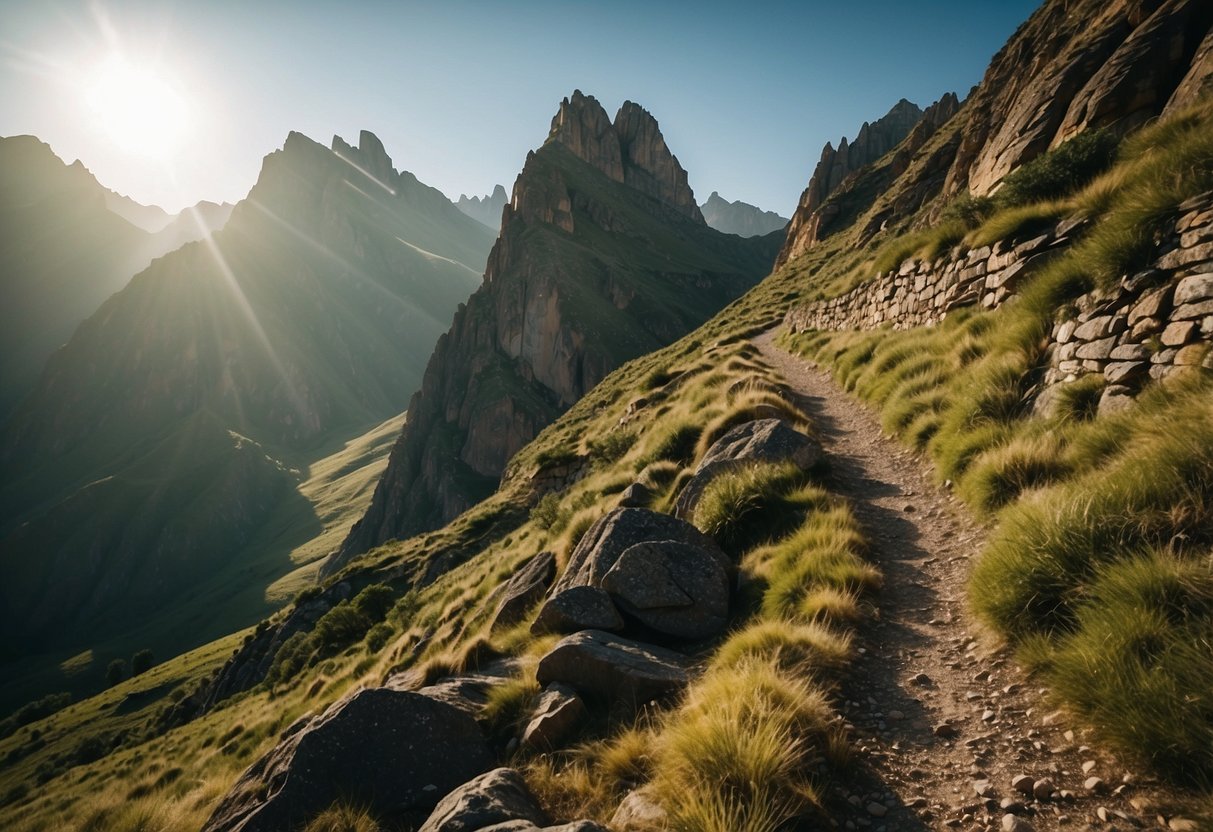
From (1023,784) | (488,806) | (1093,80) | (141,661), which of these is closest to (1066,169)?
(1093,80)

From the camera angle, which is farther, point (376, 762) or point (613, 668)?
point (613, 668)

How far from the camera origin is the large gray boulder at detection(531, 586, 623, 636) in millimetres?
6078

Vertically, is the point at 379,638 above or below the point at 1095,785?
below

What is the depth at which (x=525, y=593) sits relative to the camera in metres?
9.09

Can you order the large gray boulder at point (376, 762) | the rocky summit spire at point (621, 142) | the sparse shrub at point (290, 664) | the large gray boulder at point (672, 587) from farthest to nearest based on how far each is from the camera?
the rocky summit spire at point (621, 142), the sparse shrub at point (290, 664), the large gray boulder at point (672, 587), the large gray boulder at point (376, 762)

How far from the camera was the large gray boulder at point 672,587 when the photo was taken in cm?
588

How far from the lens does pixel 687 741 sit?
339 cm

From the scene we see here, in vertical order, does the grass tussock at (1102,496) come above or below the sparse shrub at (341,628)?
above

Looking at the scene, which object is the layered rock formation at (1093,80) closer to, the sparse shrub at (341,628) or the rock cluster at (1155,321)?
the rock cluster at (1155,321)

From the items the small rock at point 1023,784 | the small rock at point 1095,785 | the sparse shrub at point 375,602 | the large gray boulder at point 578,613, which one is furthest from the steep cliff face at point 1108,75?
the sparse shrub at point 375,602

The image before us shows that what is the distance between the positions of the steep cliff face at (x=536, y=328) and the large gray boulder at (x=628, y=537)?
94.8 meters

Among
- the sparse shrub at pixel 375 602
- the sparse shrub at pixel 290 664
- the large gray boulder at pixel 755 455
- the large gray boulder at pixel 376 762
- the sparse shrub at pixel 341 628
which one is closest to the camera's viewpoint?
the large gray boulder at pixel 376 762

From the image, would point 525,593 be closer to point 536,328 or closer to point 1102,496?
point 1102,496

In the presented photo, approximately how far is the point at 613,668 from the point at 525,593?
14.8 feet
